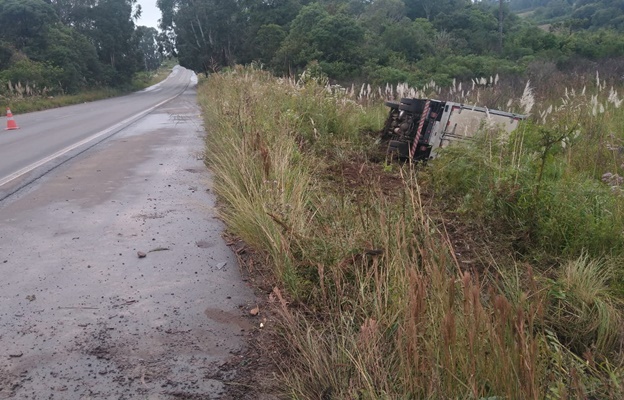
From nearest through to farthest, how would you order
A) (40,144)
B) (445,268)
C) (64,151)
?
(445,268) < (64,151) < (40,144)

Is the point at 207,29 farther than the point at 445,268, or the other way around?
the point at 207,29

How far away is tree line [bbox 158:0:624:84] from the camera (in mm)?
35906

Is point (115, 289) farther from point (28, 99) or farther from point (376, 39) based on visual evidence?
point (376, 39)

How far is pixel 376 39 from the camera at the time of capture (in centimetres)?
4209

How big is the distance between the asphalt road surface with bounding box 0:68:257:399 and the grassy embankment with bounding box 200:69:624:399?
0.46 m

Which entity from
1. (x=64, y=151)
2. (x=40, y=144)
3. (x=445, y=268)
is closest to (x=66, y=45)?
(x=40, y=144)

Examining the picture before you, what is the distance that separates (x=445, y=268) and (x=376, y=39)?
136 ft

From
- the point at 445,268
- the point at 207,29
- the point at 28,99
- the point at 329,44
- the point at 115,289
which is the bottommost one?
the point at 28,99

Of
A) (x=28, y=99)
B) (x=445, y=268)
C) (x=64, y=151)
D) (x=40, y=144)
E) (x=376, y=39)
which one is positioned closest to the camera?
(x=445, y=268)

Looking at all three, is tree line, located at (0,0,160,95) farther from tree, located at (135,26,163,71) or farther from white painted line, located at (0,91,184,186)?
tree, located at (135,26,163,71)

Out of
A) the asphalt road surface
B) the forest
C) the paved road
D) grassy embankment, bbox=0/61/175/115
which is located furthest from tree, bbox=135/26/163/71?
the asphalt road surface

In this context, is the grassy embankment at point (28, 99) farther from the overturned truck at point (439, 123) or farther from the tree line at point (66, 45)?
the overturned truck at point (439, 123)

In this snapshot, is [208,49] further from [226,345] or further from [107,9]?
[226,345]

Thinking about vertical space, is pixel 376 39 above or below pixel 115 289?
above
